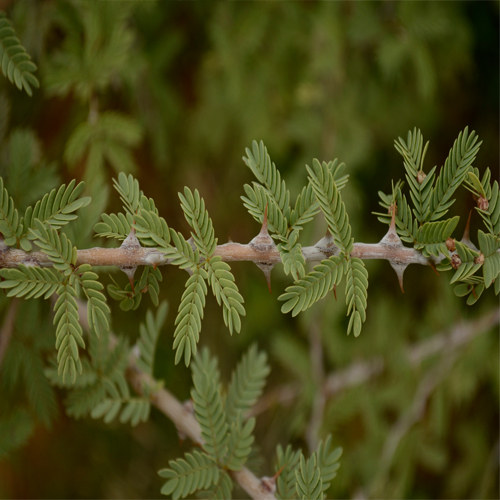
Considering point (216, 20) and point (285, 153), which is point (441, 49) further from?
point (216, 20)

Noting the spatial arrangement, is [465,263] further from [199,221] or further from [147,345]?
[147,345]

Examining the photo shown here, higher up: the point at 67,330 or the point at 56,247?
the point at 56,247

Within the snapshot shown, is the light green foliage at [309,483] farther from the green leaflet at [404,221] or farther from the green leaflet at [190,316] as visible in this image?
the green leaflet at [404,221]

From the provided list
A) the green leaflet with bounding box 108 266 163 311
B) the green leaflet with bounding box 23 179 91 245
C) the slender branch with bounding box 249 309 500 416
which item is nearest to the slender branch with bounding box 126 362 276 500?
the green leaflet with bounding box 108 266 163 311

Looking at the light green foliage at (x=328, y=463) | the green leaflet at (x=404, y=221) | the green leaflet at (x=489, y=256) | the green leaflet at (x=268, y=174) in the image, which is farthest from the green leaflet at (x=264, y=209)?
the light green foliage at (x=328, y=463)

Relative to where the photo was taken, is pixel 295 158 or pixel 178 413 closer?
pixel 178 413

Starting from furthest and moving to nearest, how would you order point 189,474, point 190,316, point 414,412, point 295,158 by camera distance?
1. point 295,158
2. point 414,412
3. point 189,474
4. point 190,316

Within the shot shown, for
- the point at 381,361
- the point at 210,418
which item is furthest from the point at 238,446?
the point at 381,361

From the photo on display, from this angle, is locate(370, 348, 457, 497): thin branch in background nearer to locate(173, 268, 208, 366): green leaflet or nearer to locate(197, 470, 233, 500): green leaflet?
locate(197, 470, 233, 500): green leaflet
